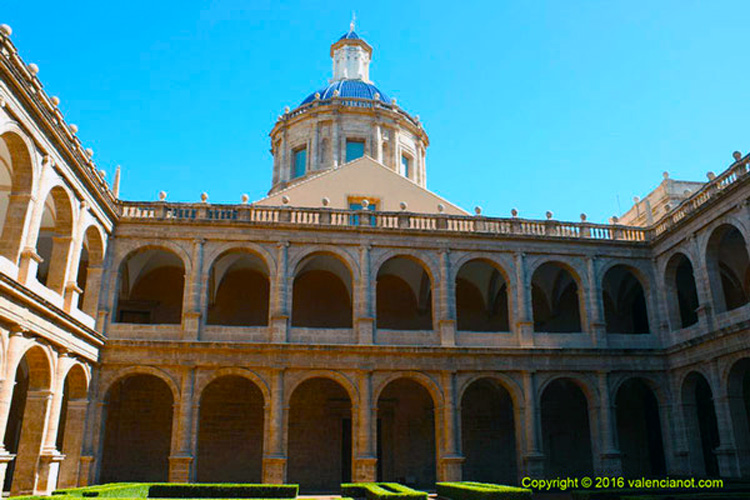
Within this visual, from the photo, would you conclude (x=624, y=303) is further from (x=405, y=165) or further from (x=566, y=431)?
(x=405, y=165)

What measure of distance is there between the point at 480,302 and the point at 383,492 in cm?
1388

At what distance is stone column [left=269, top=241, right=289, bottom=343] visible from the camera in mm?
22422

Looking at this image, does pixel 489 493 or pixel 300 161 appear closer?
pixel 489 493

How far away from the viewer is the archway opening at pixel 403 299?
1087 inches

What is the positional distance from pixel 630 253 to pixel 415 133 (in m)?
15.2

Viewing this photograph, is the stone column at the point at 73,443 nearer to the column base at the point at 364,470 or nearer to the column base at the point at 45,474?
the column base at the point at 45,474

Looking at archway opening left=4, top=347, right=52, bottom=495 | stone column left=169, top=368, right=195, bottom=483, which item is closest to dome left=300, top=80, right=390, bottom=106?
stone column left=169, top=368, right=195, bottom=483

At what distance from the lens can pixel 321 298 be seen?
27531 millimetres

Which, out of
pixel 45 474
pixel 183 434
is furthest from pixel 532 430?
pixel 45 474

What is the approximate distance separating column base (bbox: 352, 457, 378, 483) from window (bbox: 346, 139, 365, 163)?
56.8ft

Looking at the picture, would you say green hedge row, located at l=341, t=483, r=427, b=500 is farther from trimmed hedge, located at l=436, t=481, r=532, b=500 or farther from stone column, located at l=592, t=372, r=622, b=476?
→ stone column, located at l=592, t=372, r=622, b=476

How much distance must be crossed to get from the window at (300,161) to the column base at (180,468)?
17528 mm

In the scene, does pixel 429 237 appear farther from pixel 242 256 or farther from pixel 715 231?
pixel 715 231

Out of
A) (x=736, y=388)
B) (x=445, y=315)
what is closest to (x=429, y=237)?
(x=445, y=315)
